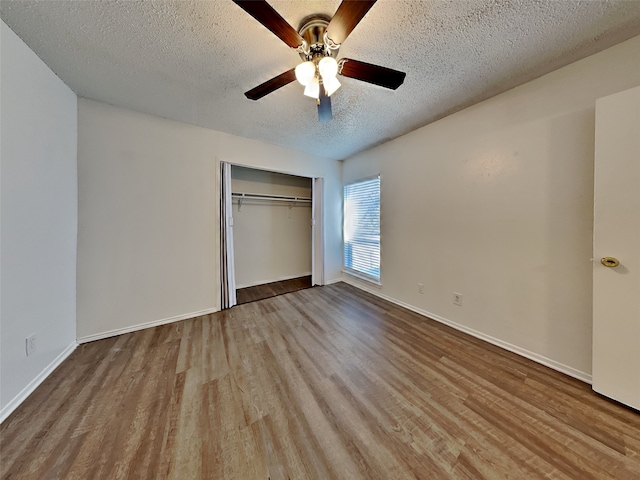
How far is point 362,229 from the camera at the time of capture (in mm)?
3723

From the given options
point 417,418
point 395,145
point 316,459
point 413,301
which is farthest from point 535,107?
point 316,459

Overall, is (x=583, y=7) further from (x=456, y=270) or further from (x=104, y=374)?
(x=104, y=374)

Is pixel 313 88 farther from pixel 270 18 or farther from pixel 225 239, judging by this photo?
pixel 225 239

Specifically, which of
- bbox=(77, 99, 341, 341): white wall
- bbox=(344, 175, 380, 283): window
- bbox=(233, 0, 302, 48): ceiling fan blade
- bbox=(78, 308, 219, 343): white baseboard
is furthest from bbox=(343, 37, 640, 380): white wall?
bbox=(78, 308, 219, 343): white baseboard

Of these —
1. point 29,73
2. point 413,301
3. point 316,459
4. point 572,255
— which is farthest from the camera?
point 413,301

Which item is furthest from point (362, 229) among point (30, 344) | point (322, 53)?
point (30, 344)

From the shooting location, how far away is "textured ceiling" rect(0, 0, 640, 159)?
122cm

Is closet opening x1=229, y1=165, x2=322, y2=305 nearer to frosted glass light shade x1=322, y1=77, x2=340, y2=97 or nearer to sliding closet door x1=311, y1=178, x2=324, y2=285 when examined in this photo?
sliding closet door x1=311, y1=178, x2=324, y2=285

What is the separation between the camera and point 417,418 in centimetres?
130

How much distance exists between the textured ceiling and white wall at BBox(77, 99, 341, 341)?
1.06 feet

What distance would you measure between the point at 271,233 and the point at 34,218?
2.91m

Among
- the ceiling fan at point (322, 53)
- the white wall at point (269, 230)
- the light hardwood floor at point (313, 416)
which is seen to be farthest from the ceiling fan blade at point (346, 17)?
the white wall at point (269, 230)

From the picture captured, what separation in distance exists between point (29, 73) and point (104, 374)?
7.48ft

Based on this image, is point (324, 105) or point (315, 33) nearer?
point (315, 33)
